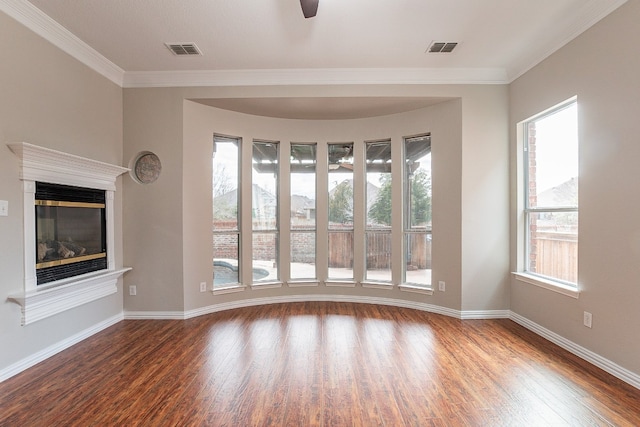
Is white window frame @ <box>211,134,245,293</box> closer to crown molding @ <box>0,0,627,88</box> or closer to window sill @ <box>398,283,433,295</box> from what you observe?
crown molding @ <box>0,0,627,88</box>

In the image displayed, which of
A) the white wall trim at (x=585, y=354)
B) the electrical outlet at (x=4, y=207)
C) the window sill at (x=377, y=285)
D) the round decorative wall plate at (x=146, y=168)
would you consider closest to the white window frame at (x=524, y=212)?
the white wall trim at (x=585, y=354)

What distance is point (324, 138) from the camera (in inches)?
189

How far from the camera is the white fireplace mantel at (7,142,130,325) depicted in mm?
2701

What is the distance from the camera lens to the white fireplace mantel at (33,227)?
2.70 m

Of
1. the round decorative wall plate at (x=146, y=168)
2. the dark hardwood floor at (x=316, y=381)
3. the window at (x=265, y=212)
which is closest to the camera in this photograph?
the dark hardwood floor at (x=316, y=381)

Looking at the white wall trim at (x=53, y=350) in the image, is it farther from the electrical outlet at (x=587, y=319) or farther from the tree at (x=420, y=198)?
the electrical outlet at (x=587, y=319)

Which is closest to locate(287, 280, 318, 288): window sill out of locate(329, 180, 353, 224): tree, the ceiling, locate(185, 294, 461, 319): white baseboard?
locate(185, 294, 461, 319): white baseboard

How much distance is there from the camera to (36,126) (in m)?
2.83

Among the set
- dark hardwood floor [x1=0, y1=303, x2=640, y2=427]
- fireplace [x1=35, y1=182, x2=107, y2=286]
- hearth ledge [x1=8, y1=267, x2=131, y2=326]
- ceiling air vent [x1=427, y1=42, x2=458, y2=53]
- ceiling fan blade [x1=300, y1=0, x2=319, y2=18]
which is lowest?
dark hardwood floor [x1=0, y1=303, x2=640, y2=427]

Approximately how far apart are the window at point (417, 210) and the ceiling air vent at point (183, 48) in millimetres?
2898

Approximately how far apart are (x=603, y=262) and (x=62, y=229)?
4926mm

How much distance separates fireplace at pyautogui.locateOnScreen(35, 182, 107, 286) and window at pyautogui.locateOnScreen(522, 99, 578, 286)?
4906 mm

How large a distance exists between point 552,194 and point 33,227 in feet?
16.4

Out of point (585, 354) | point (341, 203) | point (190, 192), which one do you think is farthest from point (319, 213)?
point (585, 354)
